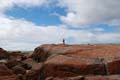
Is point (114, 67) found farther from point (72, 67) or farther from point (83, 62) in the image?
point (72, 67)

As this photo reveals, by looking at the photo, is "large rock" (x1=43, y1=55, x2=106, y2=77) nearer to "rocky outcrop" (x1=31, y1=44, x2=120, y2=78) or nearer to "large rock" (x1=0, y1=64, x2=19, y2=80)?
"rocky outcrop" (x1=31, y1=44, x2=120, y2=78)

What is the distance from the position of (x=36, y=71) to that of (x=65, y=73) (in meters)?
4.03

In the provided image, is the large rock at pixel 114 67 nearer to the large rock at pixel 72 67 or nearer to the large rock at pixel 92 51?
the large rock at pixel 72 67

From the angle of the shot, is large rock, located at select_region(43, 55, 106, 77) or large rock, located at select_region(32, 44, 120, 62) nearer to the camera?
large rock, located at select_region(43, 55, 106, 77)

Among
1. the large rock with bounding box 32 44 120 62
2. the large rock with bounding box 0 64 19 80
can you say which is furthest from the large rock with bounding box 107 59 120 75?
the large rock with bounding box 0 64 19 80

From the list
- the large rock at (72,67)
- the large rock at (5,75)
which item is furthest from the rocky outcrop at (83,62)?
the large rock at (5,75)

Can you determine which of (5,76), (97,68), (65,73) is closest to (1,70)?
(5,76)

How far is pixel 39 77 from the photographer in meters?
26.5

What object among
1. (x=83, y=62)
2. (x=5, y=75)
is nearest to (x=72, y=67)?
(x=83, y=62)

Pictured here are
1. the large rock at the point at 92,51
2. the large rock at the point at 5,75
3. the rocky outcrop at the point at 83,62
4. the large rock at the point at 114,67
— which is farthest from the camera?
the large rock at the point at 5,75

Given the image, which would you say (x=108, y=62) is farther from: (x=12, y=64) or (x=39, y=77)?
(x=12, y=64)

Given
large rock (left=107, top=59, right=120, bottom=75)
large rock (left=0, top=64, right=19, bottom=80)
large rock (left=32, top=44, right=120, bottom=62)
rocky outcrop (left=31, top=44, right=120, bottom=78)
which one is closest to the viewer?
large rock (left=107, top=59, right=120, bottom=75)

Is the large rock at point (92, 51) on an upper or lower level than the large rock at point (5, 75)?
upper

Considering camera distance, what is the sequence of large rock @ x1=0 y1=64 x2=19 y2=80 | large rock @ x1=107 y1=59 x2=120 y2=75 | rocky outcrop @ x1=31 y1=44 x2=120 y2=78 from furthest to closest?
large rock @ x1=0 y1=64 x2=19 y2=80 < rocky outcrop @ x1=31 y1=44 x2=120 y2=78 < large rock @ x1=107 y1=59 x2=120 y2=75
